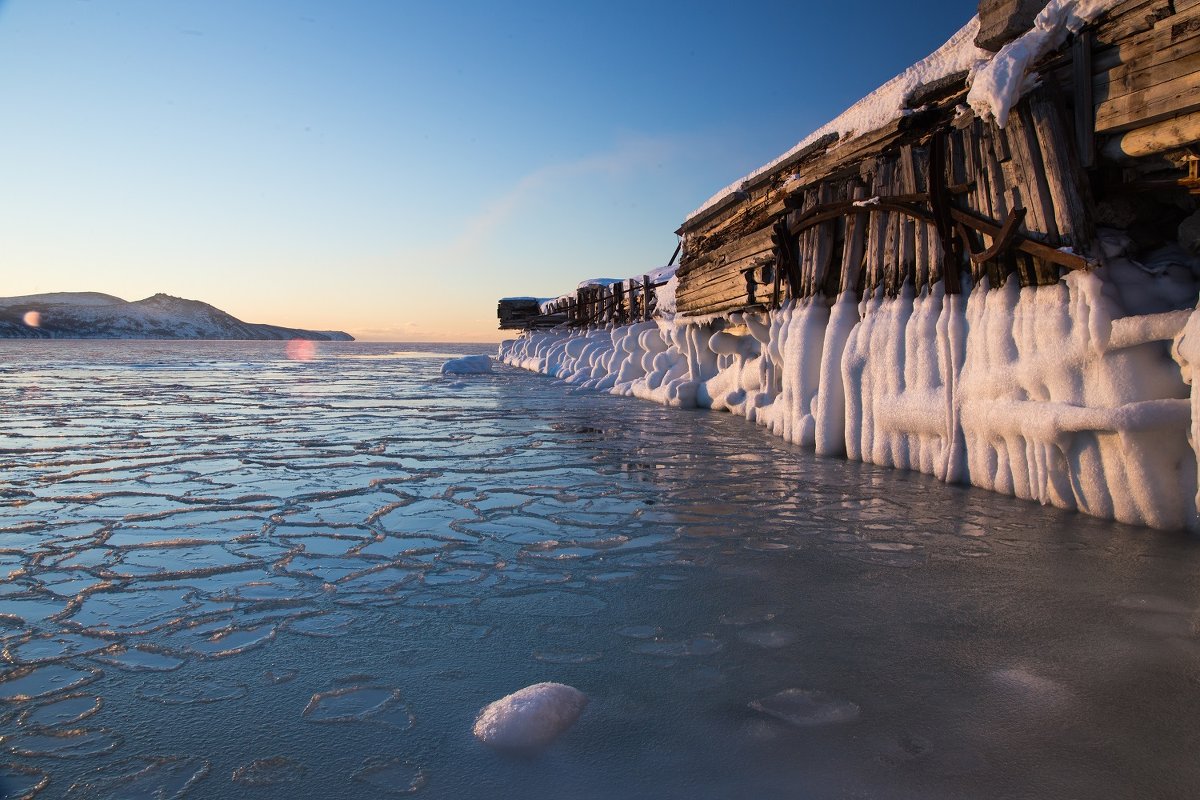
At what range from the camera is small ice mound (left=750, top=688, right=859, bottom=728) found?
1.97 m

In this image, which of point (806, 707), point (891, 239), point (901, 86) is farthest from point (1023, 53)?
point (806, 707)

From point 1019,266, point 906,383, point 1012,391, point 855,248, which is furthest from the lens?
point 855,248

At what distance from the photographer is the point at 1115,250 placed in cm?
400

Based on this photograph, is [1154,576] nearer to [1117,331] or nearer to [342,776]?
[1117,331]

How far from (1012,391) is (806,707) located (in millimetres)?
3109

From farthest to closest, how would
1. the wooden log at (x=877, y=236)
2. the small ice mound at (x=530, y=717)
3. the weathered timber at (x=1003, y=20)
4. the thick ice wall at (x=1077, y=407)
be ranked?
the wooden log at (x=877, y=236) < the weathered timber at (x=1003, y=20) < the thick ice wall at (x=1077, y=407) < the small ice mound at (x=530, y=717)

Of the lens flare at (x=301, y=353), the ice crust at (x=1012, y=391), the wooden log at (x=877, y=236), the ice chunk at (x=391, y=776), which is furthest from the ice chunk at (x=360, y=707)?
the lens flare at (x=301, y=353)

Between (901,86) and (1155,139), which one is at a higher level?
(901,86)

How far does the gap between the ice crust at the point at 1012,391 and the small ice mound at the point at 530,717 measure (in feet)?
10.3

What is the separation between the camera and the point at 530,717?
194cm

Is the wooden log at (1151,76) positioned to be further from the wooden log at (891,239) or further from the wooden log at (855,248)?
the wooden log at (855,248)

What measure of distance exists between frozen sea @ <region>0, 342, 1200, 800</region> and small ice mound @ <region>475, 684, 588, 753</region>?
0.05 meters

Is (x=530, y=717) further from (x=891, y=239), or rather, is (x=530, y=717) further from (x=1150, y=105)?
(x=891, y=239)

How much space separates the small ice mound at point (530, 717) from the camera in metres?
1.88
